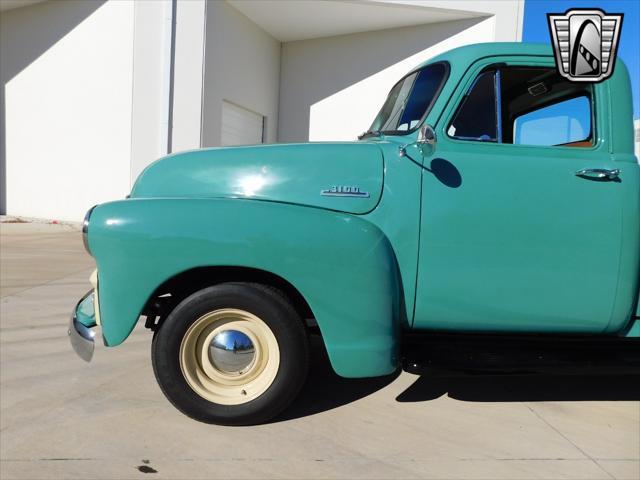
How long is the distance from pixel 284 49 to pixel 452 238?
1239 cm

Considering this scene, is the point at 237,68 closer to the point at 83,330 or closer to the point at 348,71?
the point at 348,71

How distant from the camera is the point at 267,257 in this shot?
2.46 m

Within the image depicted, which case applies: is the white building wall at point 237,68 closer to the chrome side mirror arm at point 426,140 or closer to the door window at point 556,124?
the door window at point 556,124

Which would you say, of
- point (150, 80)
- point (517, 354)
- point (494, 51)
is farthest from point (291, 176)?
point (150, 80)

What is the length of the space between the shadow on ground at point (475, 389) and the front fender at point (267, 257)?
23.7 inches

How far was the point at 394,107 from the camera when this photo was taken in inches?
125

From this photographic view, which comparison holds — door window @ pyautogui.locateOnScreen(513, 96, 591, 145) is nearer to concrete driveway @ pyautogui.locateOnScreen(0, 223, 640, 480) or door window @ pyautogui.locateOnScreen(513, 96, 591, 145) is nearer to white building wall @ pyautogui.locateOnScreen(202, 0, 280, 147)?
concrete driveway @ pyautogui.locateOnScreen(0, 223, 640, 480)

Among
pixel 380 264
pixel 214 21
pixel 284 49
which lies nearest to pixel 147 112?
pixel 214 21

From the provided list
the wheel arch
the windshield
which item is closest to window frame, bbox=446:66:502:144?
the windshield

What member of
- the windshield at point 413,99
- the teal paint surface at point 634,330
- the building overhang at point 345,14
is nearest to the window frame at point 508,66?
the windshield at point 413,99

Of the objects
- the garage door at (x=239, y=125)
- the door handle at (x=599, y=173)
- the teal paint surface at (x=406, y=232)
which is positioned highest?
the garage door at (x=239, y=125)

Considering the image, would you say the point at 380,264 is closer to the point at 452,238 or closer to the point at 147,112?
the point at 452,238

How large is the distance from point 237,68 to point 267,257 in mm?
10385

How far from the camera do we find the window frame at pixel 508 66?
8.89 ft
